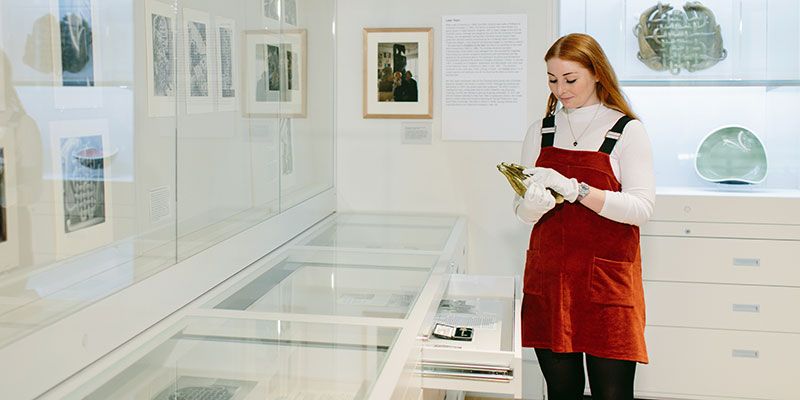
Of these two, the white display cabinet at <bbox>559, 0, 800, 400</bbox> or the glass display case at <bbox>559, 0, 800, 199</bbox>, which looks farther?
the glass display case at <bbox>559, 0, 800, 199</bbox>

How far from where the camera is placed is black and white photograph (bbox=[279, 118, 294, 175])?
121 inches

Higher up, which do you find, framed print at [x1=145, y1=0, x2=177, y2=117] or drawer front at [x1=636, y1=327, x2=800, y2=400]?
framed print at [x1=145, y1=0, x2=177, y2=117]

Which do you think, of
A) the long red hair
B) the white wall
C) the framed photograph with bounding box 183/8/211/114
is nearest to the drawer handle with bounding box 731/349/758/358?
the white wall

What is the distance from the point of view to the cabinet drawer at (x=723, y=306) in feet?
11.7

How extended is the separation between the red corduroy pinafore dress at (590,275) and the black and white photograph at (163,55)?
1.19 meters

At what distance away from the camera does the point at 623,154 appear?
2.60 m

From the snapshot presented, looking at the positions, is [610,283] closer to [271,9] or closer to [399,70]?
[271,9]

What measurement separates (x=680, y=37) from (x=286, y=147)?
193 cm

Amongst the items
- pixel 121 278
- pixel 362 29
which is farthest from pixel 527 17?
pixel 121 278

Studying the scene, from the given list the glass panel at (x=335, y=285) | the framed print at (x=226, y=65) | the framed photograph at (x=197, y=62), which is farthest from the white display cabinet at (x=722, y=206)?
the framed photograph at (x=197, y=62)

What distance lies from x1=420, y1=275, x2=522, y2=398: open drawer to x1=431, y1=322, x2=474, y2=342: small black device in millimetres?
18

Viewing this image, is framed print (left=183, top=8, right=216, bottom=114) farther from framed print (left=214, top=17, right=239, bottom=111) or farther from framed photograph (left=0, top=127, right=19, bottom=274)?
framed photograph (left=0, top=127, right=19, bottom=274)

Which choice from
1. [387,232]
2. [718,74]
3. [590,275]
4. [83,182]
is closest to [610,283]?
[590,275]

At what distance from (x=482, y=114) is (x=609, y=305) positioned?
1.37 meters
